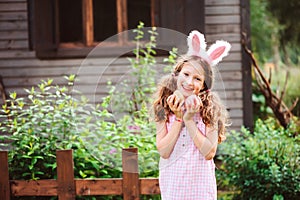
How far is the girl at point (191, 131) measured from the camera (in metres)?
3.02

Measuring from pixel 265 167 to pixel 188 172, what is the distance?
2.47 metres

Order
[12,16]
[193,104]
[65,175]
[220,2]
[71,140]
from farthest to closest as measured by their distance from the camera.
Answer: [12,16]
[220,2]
[71,140]
[65,175]
[193,104]

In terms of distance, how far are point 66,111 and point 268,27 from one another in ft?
43.0

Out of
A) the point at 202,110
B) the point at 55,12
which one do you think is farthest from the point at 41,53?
the point at 202,110

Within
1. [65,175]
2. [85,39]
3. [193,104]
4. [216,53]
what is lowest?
[65,175]

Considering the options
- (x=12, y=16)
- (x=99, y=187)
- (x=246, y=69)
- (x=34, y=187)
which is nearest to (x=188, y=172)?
(x=99, y=187)

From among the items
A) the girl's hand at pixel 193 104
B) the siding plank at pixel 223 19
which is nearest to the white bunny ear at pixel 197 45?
the girl's hand at pixel 193 104

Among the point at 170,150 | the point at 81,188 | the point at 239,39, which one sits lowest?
the point at 81,188

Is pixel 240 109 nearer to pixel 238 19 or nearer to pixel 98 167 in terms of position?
pixel 238 19

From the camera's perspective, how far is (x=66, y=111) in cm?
500

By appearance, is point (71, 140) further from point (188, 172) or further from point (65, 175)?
point (188, 172)

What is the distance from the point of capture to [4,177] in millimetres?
4684

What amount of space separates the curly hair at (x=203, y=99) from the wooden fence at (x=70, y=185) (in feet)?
4.89

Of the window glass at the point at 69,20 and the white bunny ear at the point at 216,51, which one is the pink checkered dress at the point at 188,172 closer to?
the white bunny ear at the point at 216,51
